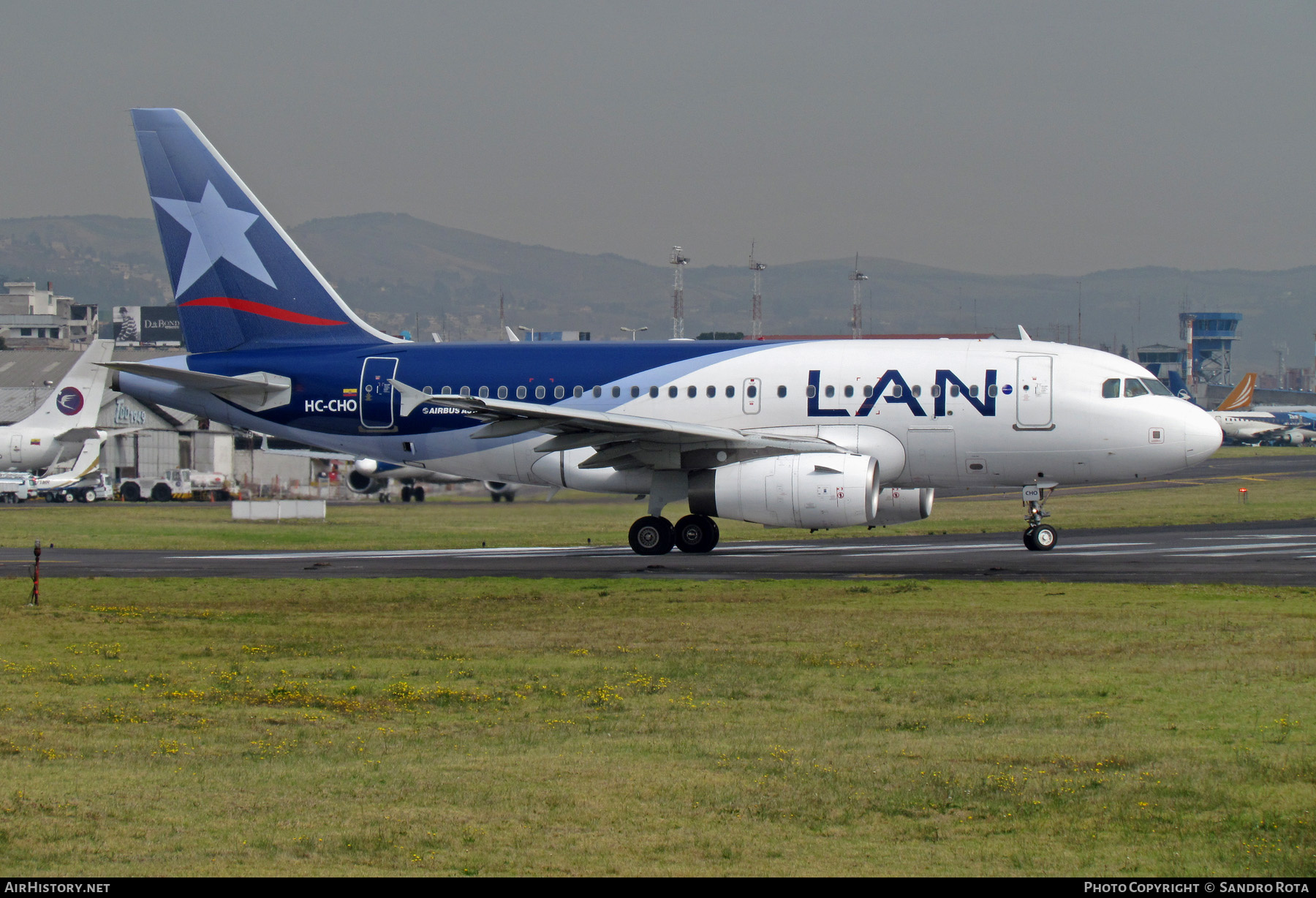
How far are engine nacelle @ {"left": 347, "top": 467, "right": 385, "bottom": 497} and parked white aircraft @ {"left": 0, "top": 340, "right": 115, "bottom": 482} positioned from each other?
1849 cm

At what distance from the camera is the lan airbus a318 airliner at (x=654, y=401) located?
2902 cm

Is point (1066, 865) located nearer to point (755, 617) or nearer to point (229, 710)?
point (229, 710)

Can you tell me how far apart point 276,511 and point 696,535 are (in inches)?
1009

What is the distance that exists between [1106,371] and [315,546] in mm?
22798

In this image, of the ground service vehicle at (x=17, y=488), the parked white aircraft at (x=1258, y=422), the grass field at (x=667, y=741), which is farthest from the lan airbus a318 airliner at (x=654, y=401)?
the parked white aircraft at (x=1258, y=422)

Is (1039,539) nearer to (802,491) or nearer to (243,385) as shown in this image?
(802,491)

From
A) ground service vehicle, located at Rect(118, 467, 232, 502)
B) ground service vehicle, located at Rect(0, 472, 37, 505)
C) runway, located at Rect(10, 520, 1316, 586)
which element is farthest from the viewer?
ground service vehicle, located at Rect(118, 467, 232, 502)

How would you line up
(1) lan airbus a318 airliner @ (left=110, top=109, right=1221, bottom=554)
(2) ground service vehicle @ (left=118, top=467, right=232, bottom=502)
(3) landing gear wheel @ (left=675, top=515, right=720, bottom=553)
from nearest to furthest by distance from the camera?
(1) lan airbus a318 airliner @ (left=110, top=109, right=1221, bottom=554)
(3) landing gear wheel @ (left=675, top=515, right=720, bottom=553)
(2) ground service vehicle @ (left=118, top=467, right=232, bottom=502)

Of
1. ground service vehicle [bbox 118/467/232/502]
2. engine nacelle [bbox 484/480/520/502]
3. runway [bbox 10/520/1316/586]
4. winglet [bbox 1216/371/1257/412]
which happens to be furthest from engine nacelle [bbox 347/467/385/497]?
winglet [bbox 1216/371/1257/412]

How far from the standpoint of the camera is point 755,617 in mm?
20125

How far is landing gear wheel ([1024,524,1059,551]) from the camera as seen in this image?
31.1 m

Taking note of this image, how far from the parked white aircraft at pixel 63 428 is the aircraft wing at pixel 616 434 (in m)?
56.3

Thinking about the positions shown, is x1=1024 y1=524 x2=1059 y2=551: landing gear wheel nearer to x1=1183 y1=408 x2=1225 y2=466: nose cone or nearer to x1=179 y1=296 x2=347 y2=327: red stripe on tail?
x1=1183 y1=408 x2=1225 y2=466: nose cone

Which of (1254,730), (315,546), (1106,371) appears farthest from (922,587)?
(315,546)
